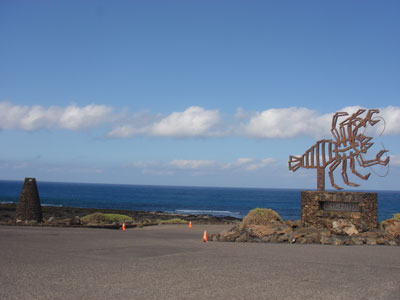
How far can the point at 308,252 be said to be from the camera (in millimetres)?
12641

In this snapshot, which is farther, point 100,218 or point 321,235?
point 100,218

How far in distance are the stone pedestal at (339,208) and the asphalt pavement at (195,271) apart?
3.33 m

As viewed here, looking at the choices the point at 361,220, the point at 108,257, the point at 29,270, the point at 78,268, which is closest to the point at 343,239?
the point at 361,220

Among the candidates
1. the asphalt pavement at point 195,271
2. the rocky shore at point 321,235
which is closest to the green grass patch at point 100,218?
the rocky shore at point 321,235

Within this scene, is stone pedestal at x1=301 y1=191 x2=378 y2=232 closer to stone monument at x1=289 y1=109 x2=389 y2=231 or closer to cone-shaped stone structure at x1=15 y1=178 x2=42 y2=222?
stone monument at x1=289 y1=109 x2=389 y2=231

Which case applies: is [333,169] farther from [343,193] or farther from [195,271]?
[195,271]

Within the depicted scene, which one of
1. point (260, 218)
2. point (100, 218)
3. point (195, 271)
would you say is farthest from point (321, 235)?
point (100, 218)

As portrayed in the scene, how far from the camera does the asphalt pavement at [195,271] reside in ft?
24.4

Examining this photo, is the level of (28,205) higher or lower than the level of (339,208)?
lower

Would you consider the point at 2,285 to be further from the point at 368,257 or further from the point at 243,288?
the point at 368,257

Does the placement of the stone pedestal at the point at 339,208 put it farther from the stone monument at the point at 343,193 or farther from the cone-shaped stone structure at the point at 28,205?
the cone-shaped stone structure at the point at 28,205

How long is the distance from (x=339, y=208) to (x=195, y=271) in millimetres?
10147

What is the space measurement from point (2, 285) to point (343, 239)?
36.6 ft

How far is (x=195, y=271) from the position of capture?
366 inches
